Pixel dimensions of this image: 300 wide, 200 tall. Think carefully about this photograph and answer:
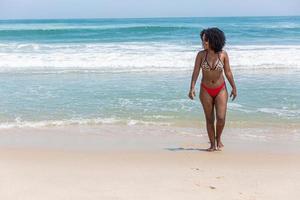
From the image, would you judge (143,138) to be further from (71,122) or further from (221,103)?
(71,122)

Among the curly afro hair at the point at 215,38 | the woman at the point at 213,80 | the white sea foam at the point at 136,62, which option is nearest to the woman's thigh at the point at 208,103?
the woman at the point at 213,80

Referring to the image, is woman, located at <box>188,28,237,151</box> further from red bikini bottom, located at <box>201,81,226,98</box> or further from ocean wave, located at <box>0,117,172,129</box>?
ocean wave, located at <box>0,117,172,129</box>

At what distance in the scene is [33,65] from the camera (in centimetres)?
1537

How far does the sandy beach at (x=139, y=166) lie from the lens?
13.4 ft

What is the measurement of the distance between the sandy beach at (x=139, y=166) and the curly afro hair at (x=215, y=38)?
1135mm

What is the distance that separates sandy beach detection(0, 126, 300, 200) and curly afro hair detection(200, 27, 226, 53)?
1135 millimetres

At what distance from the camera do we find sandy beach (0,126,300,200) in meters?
4.07

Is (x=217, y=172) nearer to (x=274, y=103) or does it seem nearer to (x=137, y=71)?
→ (x=274, y=103)

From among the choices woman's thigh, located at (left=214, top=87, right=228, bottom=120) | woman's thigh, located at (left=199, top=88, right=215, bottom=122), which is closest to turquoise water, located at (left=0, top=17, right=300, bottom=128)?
woman's thigh, located at (left=199, top=88, right=215, bottom=122)

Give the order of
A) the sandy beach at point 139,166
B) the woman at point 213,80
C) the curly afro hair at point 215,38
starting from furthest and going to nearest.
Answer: the woman at point 213,80 < the curly afro hair at point 215,38 < the sandy beach at point 139,166

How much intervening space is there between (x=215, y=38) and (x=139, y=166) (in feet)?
5.23

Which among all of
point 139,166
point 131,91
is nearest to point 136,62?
point 131,91

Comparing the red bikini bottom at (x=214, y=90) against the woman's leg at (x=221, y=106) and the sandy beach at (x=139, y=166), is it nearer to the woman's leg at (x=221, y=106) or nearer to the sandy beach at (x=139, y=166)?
the woman's leg at (x=221, y=106)

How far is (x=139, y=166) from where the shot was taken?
4.94 m
